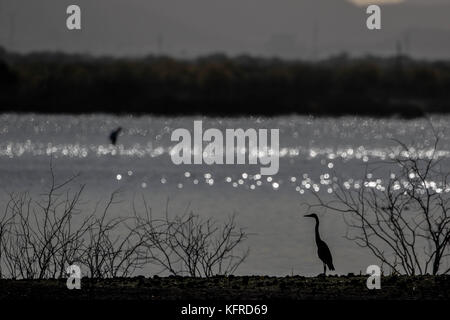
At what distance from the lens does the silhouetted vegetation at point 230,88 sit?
128 metres

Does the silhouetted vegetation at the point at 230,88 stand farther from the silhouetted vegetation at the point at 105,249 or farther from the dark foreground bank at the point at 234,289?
the dark foreground bank at the point at 234,289

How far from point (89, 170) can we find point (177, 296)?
39.8 metres

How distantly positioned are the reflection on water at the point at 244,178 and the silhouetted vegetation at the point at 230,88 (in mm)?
23315

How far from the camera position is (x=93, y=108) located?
139875 millimetres

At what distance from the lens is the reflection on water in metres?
22.0

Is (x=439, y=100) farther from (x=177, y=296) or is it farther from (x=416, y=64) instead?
(x=177, y=296)

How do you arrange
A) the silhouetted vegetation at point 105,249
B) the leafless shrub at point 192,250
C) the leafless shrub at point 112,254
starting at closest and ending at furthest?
1. the leafless shrub at point 112,254
2. the silhouetted vegetation at point 105,249
3. the leafless shrub at point 192,250

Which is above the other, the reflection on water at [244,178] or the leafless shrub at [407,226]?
the reflection on water at [244,178]

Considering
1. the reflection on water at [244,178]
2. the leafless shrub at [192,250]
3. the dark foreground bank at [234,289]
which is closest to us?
the dark foreground bank at [234,289]

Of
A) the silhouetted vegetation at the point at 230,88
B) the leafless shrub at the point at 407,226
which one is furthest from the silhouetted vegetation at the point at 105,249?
the silhouetted vegetation at the point at 230,88

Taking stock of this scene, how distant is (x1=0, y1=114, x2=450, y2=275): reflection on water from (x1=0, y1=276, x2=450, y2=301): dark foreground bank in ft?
7.77

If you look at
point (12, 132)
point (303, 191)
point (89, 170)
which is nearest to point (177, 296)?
point (303, 191)

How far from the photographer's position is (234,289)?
12.1 m

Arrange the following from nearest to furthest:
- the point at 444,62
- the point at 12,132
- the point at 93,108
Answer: the point at 12,132
the point at 93,108
the point at 444,62
